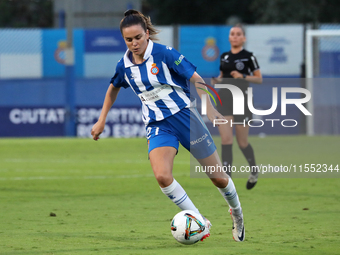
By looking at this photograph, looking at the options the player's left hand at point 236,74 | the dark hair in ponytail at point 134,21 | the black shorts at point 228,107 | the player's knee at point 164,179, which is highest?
the dark hair in ponytail at point 134,21

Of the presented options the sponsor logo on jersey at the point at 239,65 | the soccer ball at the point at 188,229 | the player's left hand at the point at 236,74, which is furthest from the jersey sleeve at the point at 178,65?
the sponsor logo on jersey at the point at 239,65

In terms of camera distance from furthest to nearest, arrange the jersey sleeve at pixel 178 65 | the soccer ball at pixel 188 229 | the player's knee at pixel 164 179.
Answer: the jersey sleeve at pixel 178 65, the player's knee at pixel 164 179, the soccer ball at pixel 188 229

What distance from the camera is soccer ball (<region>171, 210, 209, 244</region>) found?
5137 mm

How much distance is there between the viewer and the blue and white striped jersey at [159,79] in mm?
5480

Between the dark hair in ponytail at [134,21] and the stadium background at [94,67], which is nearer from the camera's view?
the dark hair in ponytail at [134,21]

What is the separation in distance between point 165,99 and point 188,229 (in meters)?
1.11

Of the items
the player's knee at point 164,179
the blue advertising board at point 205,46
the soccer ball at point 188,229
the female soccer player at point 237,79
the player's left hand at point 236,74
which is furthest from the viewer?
the blue advertising board at point 205,46

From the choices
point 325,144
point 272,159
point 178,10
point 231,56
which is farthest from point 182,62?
point 178,10

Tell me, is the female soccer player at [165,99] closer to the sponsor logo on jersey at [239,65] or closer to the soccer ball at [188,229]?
the soccer ball at [188,229]

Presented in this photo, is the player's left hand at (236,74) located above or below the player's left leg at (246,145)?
above

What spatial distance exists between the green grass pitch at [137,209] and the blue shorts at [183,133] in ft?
2.65

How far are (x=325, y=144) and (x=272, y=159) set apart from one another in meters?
3.58

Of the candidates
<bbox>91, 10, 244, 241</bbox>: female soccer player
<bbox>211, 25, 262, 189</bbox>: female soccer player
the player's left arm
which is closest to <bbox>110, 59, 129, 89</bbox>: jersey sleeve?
<bbox>91, 10, 244, 241</bbox>: female soccer player

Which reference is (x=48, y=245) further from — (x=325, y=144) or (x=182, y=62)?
(x=325, y=144)
